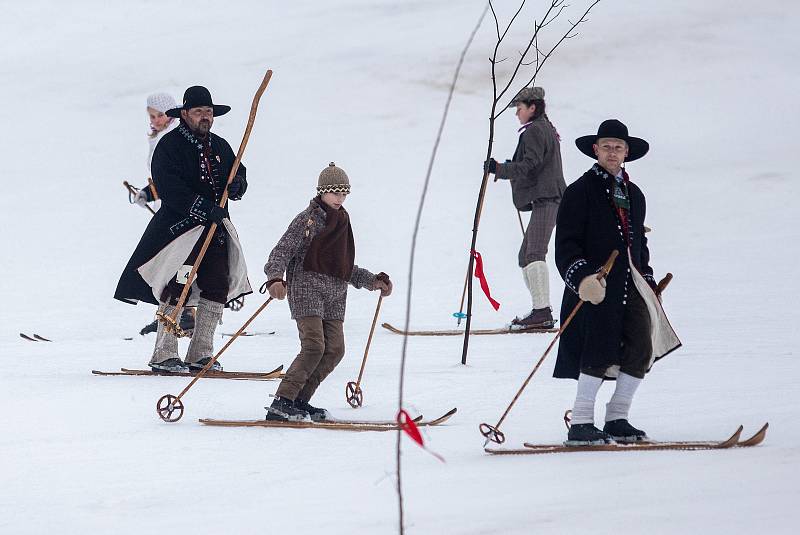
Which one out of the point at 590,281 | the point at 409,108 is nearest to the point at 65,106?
the point at 409,108

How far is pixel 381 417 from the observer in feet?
20.6

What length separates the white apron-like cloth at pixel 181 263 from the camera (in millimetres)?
7629

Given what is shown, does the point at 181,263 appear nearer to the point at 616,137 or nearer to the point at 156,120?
the point at 156,120

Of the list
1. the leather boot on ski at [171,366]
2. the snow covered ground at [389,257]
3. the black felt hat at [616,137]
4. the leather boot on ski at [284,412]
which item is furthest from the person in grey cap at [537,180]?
the black felt hat at [616,137]

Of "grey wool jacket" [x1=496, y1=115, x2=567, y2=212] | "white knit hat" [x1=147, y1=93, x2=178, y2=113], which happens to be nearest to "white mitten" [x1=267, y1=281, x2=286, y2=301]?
"white knit hat" [x1=147, y1=93, x2=178, y2=113]

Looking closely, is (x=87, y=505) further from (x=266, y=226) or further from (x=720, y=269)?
(x=266, y=226)

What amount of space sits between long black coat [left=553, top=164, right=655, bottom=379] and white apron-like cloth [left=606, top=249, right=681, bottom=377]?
0.04 meters

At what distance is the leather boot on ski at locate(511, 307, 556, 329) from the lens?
30.1 ft

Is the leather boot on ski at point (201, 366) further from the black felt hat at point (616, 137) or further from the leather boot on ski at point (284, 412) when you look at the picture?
the black felt hat at point (616, 137)

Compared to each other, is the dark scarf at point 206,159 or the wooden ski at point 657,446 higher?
the dark scarf at point 206,159

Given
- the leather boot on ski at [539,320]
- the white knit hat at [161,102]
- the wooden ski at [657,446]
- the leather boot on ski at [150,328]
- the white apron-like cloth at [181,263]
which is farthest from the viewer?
Answer: the leather boot on ski at [150,328]

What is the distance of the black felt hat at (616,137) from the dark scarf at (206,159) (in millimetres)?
2890

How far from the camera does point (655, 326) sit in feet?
17.2

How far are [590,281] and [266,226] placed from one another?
1101 centimetres
